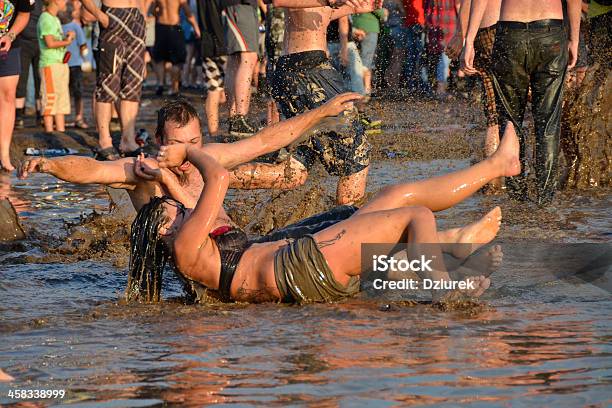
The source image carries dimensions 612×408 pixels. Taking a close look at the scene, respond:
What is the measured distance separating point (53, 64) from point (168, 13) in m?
4.35

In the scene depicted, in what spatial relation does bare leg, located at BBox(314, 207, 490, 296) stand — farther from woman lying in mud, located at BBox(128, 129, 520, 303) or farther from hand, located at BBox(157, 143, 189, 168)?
hand, located at BBox(157, 143, 189, 168)

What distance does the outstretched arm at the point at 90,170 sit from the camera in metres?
5.98

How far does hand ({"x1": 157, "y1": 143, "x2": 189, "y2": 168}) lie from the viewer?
580cm

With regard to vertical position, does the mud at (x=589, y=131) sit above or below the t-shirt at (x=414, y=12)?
below

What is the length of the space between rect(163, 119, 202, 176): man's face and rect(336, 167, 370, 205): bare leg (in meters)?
1.67

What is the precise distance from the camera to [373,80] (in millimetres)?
17469

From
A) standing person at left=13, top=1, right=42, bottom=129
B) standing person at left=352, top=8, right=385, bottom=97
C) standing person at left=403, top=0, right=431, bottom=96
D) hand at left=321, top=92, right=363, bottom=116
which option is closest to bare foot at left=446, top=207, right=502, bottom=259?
hand at left=321, top=92, right=363, bottom=116

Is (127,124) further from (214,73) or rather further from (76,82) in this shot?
(76,82)

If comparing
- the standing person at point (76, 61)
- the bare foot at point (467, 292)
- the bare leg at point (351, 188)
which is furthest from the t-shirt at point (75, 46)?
the bare foot at point (467, 292)

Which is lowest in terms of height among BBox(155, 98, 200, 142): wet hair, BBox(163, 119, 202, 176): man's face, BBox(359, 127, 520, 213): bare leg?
BBox(359, 127, 520, 213): bare leg

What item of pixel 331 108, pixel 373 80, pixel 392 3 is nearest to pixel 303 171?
pixel 331 108

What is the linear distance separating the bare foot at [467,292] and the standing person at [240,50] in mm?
5847

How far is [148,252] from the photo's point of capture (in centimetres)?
598

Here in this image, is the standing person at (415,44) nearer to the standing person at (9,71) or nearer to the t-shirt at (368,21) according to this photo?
the t-shirt at (368,21)
